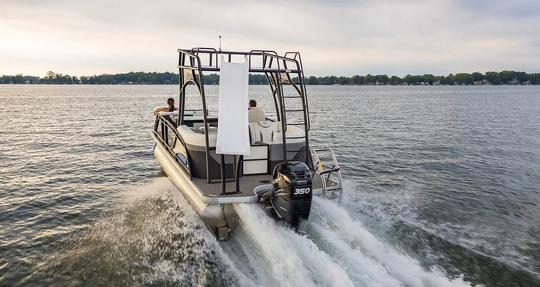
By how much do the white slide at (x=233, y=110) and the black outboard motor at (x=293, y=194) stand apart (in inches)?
37.6

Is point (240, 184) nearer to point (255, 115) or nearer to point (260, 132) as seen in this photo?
point (260, 132)

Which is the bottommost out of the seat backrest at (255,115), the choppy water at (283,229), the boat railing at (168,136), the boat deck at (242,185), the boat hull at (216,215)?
the choppy water at (283,229)

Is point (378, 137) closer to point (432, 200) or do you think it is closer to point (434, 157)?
point (434, 157)

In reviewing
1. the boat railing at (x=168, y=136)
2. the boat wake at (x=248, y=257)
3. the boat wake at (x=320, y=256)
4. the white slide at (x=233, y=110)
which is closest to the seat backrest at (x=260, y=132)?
the boat railing at (x=168, y=136)

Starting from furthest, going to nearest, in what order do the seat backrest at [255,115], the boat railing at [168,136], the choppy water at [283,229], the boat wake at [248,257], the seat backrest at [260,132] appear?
1. the seat backrest at [255,115]
2. the seat backrest at [260,132]
3. the boat railing at [168,136]
4. the choppy water at [283,229]
5. the boat wake at [248,257]

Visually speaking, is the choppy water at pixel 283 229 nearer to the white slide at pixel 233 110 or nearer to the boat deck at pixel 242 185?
the boat deck at pixel 242 185

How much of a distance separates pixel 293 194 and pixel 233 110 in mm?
2002

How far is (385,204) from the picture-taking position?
11172 millimetres

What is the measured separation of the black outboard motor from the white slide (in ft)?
3.14

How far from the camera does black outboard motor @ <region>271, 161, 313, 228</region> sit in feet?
24.2

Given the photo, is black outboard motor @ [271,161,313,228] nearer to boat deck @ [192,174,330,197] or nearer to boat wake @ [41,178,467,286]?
boat wake @ [41,178,467,286]

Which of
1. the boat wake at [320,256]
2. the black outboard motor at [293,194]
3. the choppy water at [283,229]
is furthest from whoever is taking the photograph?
the black outboard motor at [293,194]

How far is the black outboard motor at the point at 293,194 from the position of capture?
7.37 metres

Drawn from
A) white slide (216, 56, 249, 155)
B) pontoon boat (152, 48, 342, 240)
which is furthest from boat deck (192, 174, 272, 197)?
white slide (216, 56, 249, 155)
